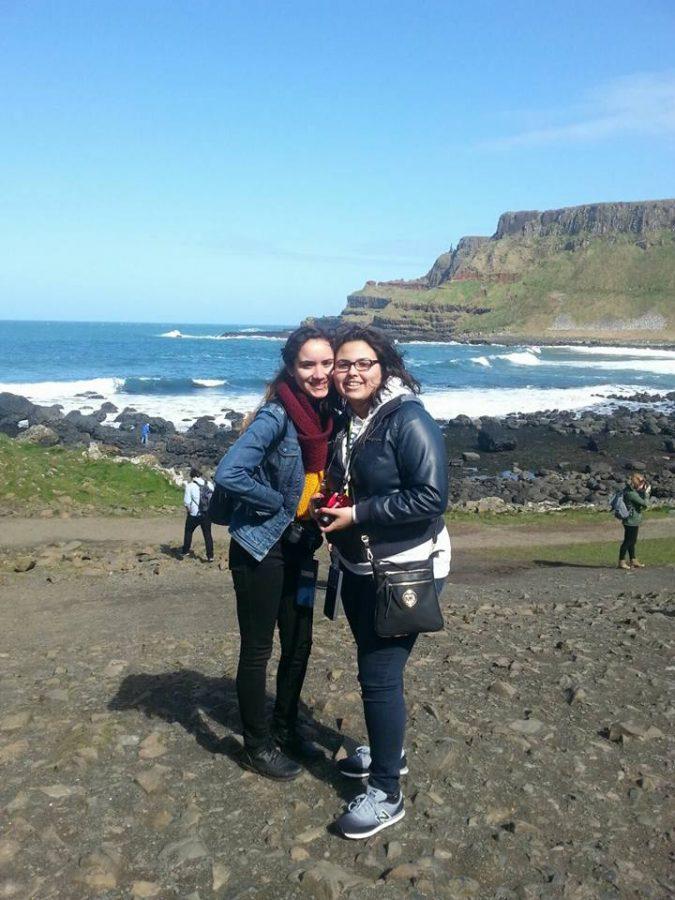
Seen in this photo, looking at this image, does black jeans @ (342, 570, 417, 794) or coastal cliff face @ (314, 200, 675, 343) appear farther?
coastal cliff face @ (314, 200, 675, 343)

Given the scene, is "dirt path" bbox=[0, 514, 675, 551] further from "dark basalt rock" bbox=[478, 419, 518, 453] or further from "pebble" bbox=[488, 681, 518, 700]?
"dark basalt rock" bbox=[478, 419, 518, 453]

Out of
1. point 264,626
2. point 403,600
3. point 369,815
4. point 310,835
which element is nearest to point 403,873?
point 369,815

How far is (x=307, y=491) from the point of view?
13.9 ft

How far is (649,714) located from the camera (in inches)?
216

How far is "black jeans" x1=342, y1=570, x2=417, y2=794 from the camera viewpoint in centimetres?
385

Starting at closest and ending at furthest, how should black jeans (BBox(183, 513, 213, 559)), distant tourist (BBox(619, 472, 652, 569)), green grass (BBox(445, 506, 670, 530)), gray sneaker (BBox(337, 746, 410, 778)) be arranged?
gray sneaker (BBox(337, 746, 410, 778)) → black jeans (BBox(183, 513, 213, 559)) → distant tourist (BBox(619, 472, 652, 569)) → green grass (BBox(445, 506, 670, 530))

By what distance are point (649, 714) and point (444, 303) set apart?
181859 millimetres

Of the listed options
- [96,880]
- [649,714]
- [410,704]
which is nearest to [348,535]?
[96,880]

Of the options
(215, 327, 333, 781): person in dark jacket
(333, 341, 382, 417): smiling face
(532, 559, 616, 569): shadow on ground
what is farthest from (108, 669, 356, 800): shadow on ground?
(532, 559, 616, 569): shadow on ground

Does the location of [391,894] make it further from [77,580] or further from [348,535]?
[77,580]

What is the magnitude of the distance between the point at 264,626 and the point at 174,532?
1311cm

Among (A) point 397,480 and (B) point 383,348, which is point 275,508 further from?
(B) point 383,348

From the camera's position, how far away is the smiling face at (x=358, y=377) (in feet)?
12.6

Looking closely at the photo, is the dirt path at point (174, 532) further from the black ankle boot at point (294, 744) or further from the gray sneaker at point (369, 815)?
the gray sneaker at point (369, 815)
